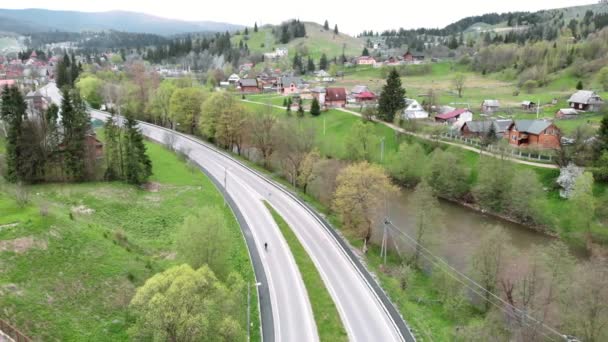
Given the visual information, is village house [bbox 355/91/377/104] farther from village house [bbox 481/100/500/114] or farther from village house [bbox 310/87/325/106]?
village house [bbox 481/100/500/114]

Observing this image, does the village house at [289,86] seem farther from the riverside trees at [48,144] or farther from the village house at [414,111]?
the riverside trees at [48,144]

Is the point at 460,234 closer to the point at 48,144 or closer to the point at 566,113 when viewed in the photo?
the point at 566,113

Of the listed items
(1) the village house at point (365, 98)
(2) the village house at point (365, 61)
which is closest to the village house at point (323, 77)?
(2) the village house at point (365, 61)

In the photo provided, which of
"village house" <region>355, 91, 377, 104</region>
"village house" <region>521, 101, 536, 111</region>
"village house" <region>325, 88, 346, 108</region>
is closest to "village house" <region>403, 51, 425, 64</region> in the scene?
"village house" <region>355, 91, 377, 104</region>

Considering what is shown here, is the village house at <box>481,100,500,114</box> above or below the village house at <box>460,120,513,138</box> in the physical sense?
above

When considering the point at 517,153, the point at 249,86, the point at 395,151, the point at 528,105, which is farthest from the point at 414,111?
the point at 249,86

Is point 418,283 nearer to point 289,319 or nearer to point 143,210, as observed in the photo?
point 289,319
